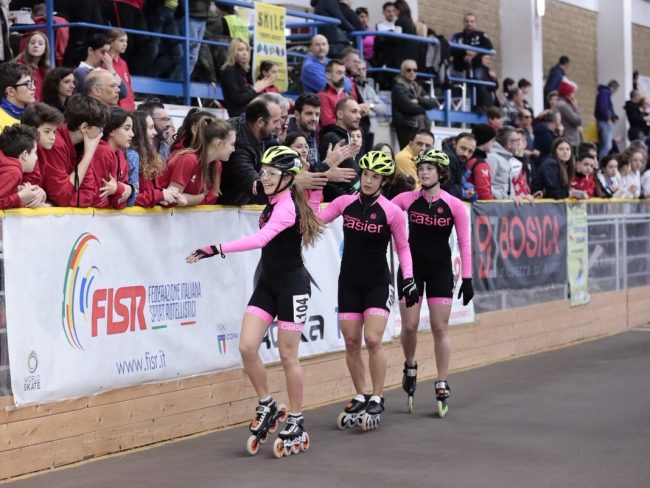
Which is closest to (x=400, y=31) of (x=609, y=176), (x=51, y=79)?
(x=609, y=176)

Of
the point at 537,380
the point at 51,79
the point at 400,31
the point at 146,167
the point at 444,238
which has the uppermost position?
the point at 400,31

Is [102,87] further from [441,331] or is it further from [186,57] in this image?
[186,57]

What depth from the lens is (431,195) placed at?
1105cm

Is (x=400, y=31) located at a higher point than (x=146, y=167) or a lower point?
higher

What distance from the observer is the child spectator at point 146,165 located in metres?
9.46

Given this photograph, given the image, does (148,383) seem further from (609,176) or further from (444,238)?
(609,176)

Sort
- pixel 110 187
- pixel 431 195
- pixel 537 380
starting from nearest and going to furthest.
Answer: pixel 110 187
pixel 431 195
pixel 537 380

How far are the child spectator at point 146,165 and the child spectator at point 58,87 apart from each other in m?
0.93

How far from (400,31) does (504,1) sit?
897 centimetres

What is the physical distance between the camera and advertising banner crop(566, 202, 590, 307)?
1672 centimetres

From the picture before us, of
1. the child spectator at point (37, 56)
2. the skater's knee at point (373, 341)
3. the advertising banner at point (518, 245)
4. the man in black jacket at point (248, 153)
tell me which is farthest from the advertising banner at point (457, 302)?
Result: the child spectator at point (37, 56)

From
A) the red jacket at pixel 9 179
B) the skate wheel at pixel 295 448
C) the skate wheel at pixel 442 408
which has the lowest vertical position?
the skate wheel at pixel 442 408

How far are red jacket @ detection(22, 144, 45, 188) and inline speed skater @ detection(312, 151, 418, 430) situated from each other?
8.30 feet

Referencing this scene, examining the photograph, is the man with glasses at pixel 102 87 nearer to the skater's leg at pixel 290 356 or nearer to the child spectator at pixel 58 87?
the child spectator at pixel 58 87
